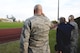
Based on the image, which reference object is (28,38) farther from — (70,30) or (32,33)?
(70,30)

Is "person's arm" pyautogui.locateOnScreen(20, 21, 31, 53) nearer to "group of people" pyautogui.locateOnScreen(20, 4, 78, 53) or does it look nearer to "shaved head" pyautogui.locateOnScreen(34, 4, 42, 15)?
"group of people" pyautogui.locateOnScreen(20, 4, 78, 53)

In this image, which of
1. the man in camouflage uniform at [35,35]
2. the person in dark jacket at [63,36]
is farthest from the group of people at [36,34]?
the person in dark jacket at [63,36]

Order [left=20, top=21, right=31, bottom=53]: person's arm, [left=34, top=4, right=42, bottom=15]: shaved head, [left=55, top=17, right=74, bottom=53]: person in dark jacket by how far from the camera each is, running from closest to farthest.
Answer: [left=20, top=21, right=31, bottom=53]: person's arm → [left=34, top=4, right=42, bottom=15]: shaved head → [left=55, top=17, right=74, bottom=53]: person in dark jacket

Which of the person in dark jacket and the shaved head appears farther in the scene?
the person in dark jacket

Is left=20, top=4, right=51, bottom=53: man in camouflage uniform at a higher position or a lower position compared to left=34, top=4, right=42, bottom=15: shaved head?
lower

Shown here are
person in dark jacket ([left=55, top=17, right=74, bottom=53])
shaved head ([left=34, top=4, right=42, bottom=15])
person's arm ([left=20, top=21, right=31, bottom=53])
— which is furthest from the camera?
person in dark jacket ([left=55, top=17, right=74, bottom=53])

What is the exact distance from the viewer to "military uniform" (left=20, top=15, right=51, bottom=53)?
282 inches

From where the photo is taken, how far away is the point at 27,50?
7.19m

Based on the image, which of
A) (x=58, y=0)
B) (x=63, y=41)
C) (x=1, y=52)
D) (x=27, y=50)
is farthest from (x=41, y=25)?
(x=58, y=0)

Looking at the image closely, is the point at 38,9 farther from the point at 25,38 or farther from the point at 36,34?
the point at 25,38

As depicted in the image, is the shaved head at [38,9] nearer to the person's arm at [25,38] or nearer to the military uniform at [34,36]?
the military uniform at [34,36]

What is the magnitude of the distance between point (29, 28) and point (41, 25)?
353 mm

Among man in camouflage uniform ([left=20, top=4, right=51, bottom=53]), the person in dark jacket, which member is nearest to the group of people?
man in camouflage uniform ([left=20, top=4, right=51, bottom=53])

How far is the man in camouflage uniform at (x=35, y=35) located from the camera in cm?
716
